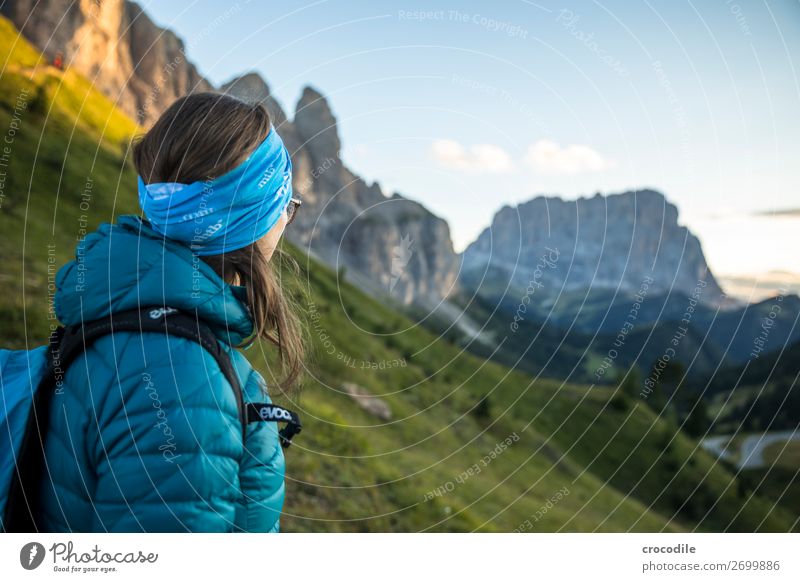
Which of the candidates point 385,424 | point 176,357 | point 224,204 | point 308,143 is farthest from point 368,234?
point 176,357

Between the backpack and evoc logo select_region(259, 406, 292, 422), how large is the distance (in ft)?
0.20

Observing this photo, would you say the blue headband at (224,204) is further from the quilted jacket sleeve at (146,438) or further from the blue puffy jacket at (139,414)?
the quilted jacket sleeve at (146,438)

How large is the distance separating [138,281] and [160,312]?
105 millimetres

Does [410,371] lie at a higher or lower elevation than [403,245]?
lower

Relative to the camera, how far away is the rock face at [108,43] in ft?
168

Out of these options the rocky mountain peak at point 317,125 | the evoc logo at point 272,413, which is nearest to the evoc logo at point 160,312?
the evoc logo at point 272,413

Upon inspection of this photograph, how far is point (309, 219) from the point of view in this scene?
98.6 m

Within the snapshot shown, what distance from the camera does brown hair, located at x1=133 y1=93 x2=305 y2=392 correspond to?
67.8 inches

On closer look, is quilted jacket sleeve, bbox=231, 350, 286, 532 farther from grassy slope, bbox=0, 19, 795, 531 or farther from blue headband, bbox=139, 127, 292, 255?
blue headband, bbox=139, 127, 292, 255

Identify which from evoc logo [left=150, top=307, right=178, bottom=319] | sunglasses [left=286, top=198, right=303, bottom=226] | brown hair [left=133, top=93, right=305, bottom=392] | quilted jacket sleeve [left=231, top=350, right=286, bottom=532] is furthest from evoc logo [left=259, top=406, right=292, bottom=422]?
sunglasses [left=286, top=198, right=303, bottom=226]

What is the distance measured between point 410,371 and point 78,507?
27.8 m
